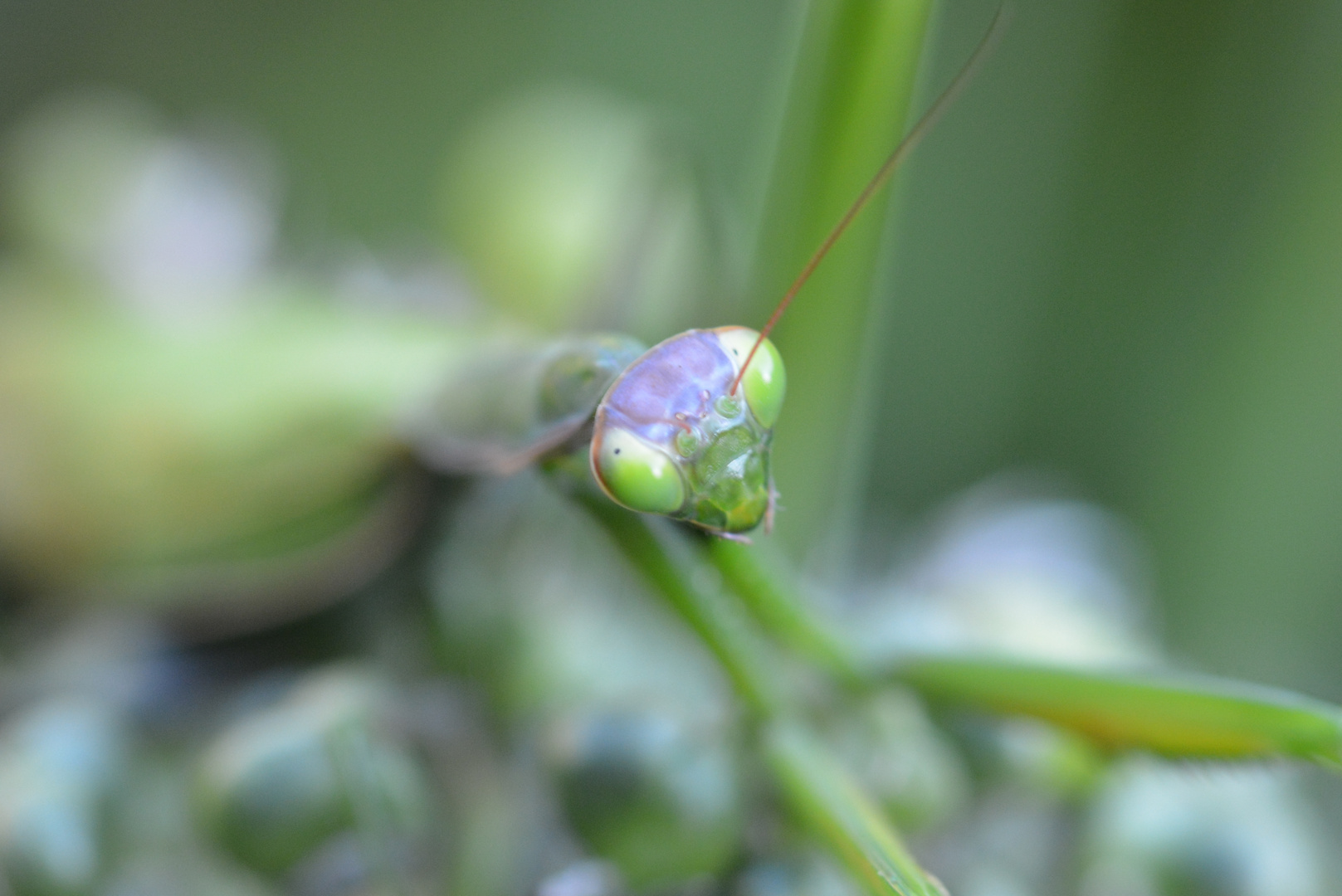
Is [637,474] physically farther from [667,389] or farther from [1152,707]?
[1152,707]

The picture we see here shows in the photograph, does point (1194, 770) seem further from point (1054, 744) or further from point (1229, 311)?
point (1229, 311)

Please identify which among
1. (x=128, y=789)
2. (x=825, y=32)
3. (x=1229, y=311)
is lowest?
(x=128, y=789)

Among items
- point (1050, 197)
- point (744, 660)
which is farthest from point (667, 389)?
point (1050, 197)

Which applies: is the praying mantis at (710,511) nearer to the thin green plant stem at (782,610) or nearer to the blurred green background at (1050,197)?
the thin green plant stem at (782,610)

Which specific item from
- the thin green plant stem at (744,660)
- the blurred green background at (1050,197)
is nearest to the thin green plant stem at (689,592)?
the thin green plant stem at (744,660)

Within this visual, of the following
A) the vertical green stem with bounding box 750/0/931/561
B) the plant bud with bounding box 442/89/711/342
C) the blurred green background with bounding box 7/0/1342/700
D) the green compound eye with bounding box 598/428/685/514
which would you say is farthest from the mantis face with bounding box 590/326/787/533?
the plant bud with bounding box 442/89/711/342

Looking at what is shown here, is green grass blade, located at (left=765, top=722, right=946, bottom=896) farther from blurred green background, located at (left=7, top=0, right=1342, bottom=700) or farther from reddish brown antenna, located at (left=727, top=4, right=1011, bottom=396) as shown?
blurred green background, located at (left=7, top=0, right=1342, bottom=700)

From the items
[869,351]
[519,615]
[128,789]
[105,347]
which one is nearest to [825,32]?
[869,351]
